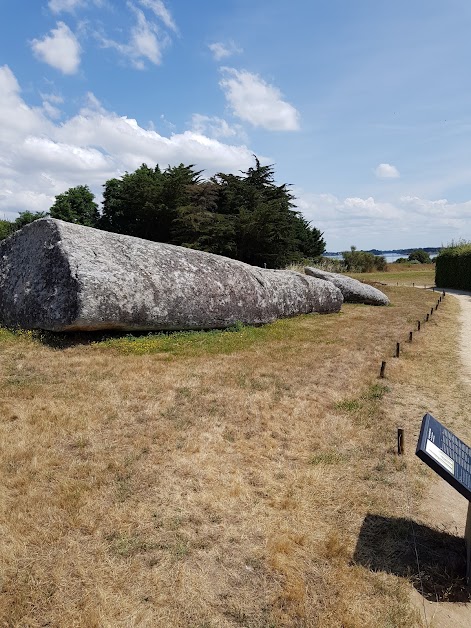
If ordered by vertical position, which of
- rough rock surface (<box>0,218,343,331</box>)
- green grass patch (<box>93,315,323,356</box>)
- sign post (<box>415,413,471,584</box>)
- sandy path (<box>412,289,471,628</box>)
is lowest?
sandy path (<box>412,289,471,628</box>)

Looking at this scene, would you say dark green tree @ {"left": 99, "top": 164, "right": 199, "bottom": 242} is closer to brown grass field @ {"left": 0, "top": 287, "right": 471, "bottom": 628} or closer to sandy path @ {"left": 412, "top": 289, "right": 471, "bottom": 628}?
brown grass field @ {"left": 0, "top": 287, "right": 471, "bottom": 628}

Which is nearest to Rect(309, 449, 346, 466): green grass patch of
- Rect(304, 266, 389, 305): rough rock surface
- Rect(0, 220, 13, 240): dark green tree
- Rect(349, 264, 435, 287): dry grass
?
Rect(304, 266, 389, 305): rough rock surface

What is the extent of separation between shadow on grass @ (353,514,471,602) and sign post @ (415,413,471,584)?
0.57 ft

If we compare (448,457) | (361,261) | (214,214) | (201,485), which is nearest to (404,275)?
(361,261)

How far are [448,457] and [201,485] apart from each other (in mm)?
2319

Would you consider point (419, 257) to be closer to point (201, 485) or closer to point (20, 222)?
point (20, 222)

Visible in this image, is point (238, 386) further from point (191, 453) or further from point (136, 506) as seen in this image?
point (136, 506)

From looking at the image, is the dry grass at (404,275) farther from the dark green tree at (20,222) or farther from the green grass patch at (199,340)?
the dark green tree at (20,222)

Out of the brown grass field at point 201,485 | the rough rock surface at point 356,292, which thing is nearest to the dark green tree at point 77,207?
Result: the rough rock surface at point 356,292

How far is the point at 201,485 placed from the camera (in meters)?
4.23

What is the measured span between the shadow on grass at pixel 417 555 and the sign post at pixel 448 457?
0.57ft

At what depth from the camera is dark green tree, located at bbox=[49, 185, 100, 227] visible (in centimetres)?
4544

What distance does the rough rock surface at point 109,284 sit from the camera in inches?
336

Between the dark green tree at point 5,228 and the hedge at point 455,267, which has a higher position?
the dark green tree at point 5,228
